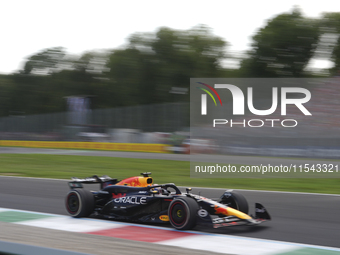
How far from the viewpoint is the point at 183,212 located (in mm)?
5359

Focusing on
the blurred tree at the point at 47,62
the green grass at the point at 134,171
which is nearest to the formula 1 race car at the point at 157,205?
the green grass at the point at 134,171

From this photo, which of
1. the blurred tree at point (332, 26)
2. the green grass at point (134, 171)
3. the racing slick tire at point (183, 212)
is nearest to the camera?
the racing slick tire at point (183, 212)

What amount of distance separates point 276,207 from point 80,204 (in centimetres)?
329

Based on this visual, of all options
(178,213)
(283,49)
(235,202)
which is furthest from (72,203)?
(283,49)

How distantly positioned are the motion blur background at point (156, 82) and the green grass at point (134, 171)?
12.8 feet

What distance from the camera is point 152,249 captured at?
13.5ft

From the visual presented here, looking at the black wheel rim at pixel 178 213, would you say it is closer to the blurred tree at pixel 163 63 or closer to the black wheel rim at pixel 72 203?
the black wheel rim at pixel 72 203

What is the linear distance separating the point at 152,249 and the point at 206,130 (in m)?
16.1

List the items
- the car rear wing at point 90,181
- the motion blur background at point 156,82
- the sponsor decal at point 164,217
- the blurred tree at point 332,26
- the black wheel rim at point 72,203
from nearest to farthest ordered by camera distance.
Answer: the sponsor decal at point 164,217
the black wheel rim at point 72,203
the car rear wing at point 90,181
the motion blur background at point 156,82
the blurred tree at point 332,26

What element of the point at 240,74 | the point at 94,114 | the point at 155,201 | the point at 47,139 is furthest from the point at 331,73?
the point at 155,201

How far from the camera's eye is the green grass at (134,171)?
1127 cm

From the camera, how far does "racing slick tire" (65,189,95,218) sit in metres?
6.25

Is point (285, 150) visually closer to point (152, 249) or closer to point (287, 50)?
point (152, 249)

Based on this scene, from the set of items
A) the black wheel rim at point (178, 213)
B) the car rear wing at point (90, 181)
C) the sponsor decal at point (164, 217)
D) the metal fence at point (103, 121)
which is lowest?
the sponsor decal at point (164, 217)
